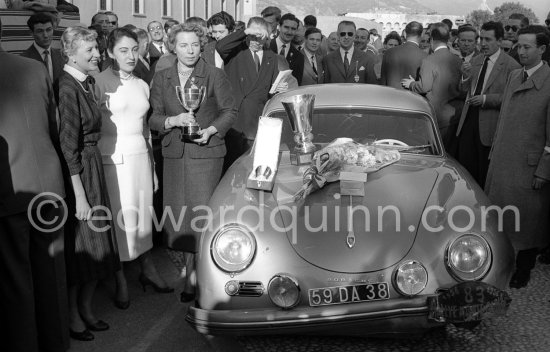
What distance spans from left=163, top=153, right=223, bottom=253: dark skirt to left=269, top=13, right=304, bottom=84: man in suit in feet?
12.9

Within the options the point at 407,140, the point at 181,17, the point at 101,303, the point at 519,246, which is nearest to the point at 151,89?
the point at 101,303

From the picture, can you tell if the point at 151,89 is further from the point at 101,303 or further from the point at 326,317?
the point at 326,317

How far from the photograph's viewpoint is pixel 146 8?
27.9m

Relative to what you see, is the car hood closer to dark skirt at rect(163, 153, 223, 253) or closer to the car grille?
the car grille

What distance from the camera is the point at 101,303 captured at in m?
5.25

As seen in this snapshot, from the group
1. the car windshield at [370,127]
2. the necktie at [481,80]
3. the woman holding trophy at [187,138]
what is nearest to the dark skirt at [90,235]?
the woman holding trophy at [187,138]

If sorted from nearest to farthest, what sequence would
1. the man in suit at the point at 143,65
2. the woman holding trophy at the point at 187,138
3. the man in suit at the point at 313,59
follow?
1. the woman holding trophy at the point at 187,138
2. the man in suit at the point at 143,65
3. the man in suit at the point at 313,59

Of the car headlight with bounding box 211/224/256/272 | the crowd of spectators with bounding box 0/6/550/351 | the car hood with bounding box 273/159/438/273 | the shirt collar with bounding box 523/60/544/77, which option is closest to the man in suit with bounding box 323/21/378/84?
the crowd of spectators with bounding box 0/6/550/351

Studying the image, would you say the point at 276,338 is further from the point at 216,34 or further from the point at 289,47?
the point at 289,47

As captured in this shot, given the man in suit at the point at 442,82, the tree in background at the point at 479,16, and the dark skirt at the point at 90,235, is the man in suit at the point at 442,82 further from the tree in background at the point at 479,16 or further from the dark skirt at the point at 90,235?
the tree in background at the point at 479,16

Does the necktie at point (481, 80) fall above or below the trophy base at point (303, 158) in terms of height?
above

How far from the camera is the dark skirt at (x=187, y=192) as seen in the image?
17.6ft

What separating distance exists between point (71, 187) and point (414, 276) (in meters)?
2.25

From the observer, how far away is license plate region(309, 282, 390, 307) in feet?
12.4
